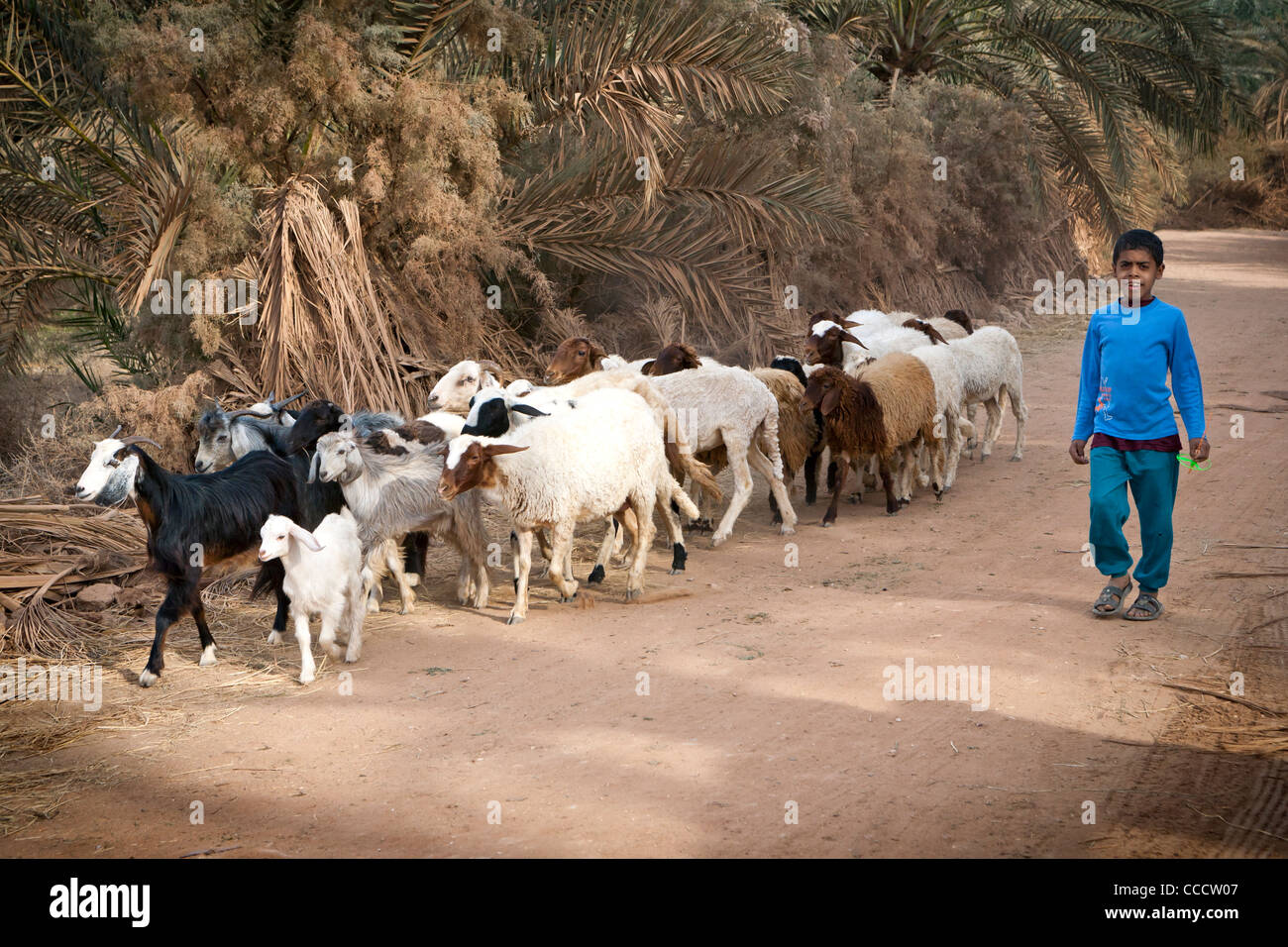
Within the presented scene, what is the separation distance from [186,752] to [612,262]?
7.72m

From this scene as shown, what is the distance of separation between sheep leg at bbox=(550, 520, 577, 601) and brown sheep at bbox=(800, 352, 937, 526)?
2.88 metres

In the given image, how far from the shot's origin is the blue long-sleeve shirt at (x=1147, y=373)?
6797 millimetres

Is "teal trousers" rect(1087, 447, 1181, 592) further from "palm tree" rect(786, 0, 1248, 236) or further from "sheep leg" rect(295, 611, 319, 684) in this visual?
"palm tree" rect(786, 0, 1248, 236)

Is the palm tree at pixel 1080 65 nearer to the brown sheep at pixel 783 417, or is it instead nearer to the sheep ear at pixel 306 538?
the brown sheep at pixel 783 417

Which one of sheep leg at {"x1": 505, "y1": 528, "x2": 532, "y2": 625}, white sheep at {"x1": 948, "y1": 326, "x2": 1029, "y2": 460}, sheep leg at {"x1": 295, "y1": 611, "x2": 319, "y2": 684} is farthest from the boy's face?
sheep leg at {"x1": 295, "y1": 611, "x2": 319, "y2": 684}

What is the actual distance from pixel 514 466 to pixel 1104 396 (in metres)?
3.70

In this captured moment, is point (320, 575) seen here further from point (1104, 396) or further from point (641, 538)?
point (1104, 396)

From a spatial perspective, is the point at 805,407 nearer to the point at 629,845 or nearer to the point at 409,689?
the point at 409,689

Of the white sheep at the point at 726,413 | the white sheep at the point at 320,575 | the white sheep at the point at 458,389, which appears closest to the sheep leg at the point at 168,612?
the white sheep at the point at 320,575

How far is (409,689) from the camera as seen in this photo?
21.2 feet

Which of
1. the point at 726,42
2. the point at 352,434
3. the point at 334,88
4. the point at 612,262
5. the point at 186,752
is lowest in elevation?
the point at 186,752

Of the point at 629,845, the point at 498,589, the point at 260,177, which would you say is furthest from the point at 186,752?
the point at 260,177

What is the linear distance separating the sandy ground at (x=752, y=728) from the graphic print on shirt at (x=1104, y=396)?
49.1 inches

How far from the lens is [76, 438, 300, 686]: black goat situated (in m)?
6.81
